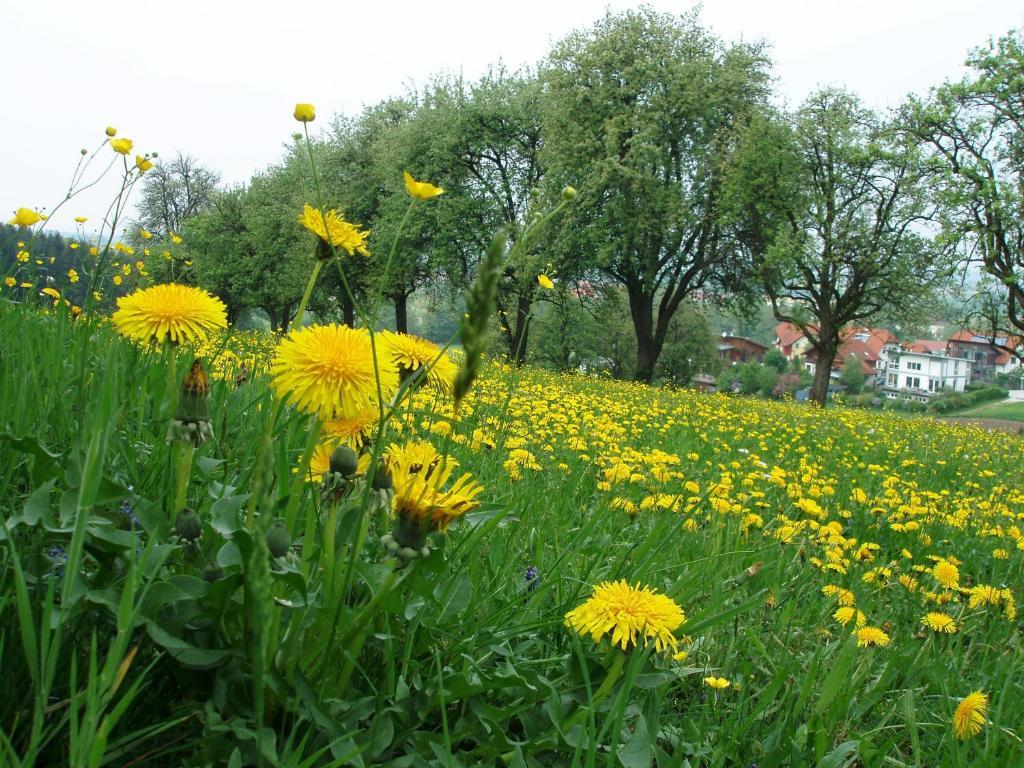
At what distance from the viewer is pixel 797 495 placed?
3758mm

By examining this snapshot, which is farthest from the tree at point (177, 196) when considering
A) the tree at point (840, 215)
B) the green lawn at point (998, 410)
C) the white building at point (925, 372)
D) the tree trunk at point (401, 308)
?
the white building at point (925, 372)

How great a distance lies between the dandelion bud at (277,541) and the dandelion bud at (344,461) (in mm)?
124

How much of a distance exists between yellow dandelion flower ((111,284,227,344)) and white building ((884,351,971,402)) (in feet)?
356

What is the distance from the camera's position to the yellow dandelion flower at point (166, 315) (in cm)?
125

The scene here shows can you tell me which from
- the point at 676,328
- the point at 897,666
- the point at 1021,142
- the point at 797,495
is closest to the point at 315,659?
the point at 897,666

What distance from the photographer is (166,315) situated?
126 centimetres

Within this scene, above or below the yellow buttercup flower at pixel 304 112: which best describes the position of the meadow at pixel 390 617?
below

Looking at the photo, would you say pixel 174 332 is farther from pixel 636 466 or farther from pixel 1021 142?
pixel 1021 142

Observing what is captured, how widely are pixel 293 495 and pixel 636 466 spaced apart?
272cm

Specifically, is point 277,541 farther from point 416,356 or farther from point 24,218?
point 24,218

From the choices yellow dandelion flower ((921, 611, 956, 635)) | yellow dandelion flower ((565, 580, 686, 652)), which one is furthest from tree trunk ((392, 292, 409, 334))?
yellow dandelion flower ((565, 580, 686, 652))

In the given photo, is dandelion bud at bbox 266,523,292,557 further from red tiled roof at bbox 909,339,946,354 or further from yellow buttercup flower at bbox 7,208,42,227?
red tiled roof at bbox 909,339,946,354

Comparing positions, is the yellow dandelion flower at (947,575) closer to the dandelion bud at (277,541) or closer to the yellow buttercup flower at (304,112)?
the dandelion bud at (277,541)

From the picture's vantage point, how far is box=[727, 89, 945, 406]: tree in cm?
2111
